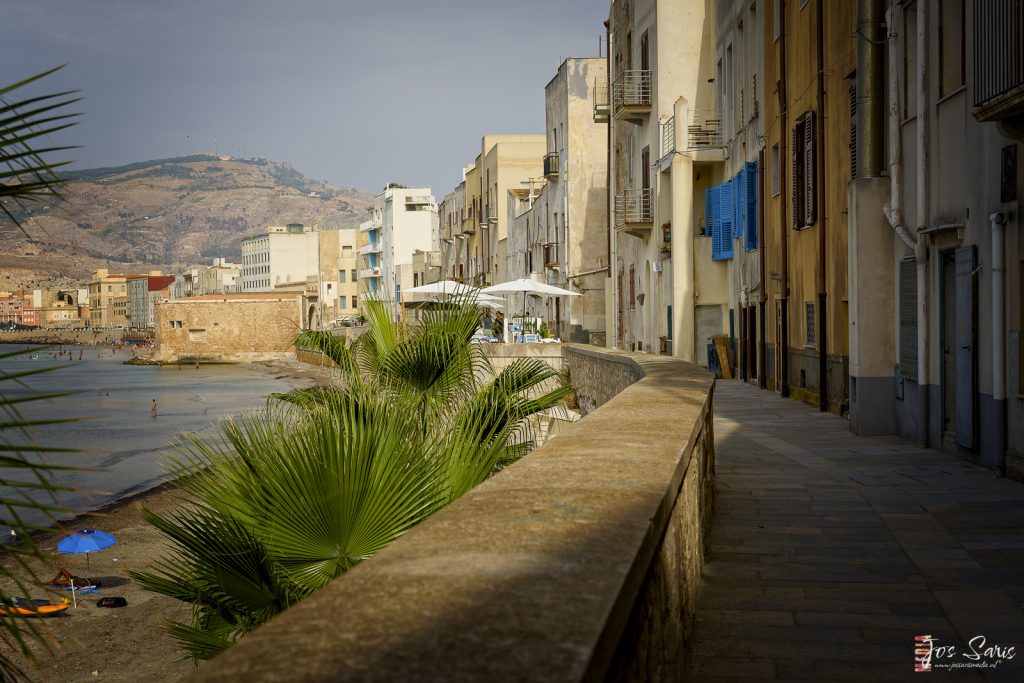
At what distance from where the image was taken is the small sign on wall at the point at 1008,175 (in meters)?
9.01

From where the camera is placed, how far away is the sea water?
33969 millimetres

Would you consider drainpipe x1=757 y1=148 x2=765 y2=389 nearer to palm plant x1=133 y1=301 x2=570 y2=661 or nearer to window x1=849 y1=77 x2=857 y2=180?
window x1=849 y1=77 x2=857 y2=180

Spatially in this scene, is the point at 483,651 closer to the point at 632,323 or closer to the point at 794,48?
the point at 794,48

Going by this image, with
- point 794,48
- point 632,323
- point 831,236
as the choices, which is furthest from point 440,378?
point 632,323

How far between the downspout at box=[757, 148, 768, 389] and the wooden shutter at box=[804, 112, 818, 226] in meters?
3.22

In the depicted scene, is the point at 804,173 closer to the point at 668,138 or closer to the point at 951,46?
the point at 951,46

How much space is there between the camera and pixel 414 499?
5.72 meters

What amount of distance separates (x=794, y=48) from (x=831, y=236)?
13.0 feet

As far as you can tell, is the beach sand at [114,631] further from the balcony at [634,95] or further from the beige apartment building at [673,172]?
the balcony at [634,95]

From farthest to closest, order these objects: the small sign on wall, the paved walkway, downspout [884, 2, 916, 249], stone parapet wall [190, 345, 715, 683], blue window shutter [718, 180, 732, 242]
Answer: blue window shutter [718, 180, 732, 242]
downspout [884, 2, 916, 249]
the small sign on wall
the paved walkway
stone parapet wall [190, 345, 715, 683]

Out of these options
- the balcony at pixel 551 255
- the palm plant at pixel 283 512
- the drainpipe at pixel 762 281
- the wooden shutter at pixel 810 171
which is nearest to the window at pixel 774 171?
the drainpipe at pixel 762 281

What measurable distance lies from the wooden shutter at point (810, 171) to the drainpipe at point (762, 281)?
3221mm

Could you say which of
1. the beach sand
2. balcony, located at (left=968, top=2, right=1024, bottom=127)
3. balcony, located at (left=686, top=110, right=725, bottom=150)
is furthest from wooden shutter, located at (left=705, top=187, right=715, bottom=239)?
balcony, located at (left=968, top=2, right=1024, bottom=127)

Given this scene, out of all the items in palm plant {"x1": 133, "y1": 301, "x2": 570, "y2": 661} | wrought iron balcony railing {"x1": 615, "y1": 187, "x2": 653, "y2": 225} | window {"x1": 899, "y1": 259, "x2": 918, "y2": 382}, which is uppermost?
wrought iron balcony railing {"x1": 615, "y1": 187, "x2": 653, "y2": 225}
